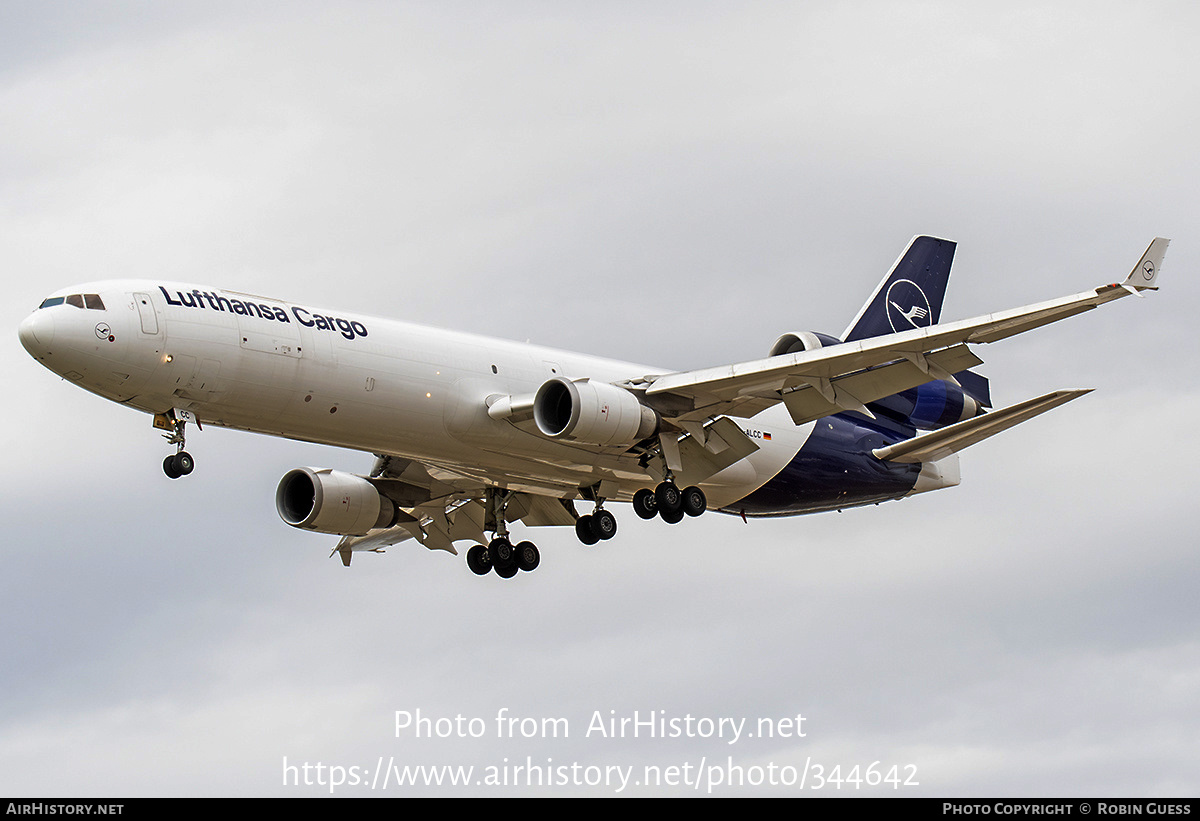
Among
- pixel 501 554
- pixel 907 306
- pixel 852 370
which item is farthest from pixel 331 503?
pixel 907 306

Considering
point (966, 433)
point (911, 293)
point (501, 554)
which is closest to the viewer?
point (966, 433)

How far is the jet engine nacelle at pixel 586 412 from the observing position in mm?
35000

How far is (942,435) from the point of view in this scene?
131 feet

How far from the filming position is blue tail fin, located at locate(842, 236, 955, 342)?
45031 millimetres

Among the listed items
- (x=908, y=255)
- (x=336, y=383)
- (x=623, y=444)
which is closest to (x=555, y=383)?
(x=623, y=444)

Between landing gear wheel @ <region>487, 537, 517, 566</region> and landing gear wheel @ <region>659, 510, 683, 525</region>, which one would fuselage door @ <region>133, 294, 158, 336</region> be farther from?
landing gear wheel @ <region>487, 537, 517, 566</region>

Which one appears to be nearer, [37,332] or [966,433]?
[37,332]

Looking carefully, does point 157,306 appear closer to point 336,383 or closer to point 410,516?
point 336,383

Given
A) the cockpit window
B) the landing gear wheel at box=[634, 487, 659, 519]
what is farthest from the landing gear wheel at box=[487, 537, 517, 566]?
the cockpit window

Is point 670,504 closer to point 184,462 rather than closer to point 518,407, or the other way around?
point 518,407

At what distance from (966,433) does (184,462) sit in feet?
60.9

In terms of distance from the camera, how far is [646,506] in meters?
37.6

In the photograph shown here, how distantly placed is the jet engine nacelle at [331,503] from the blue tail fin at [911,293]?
13.9 m

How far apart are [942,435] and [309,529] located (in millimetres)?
16241
